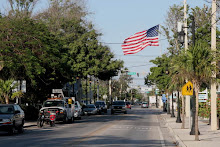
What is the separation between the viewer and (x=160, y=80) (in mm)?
A: 71438

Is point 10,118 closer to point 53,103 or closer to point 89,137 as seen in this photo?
point 89,137

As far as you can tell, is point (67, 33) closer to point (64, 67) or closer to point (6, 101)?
point (64, 67)

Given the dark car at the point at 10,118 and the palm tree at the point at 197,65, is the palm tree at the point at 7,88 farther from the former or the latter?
the palm tree at the point at 197,65

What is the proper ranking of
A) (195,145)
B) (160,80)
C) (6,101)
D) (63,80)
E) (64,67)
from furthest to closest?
1. (160,80)
2. (63,80)
3. (64,67)
4. (6,101)
5. (195,145)

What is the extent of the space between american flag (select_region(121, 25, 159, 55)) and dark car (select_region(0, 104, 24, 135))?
19.9 meters

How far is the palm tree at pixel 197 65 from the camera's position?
69.3 ft

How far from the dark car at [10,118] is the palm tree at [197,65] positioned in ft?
32.0

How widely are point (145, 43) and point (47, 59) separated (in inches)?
445

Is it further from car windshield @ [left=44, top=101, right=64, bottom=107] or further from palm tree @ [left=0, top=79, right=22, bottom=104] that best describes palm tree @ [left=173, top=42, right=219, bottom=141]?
palm tree @ [left=0, top=79, right=22, bottom=104]

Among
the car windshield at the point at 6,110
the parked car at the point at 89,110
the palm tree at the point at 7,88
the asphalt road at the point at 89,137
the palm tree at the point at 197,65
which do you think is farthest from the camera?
the parked car at the point at 89,110

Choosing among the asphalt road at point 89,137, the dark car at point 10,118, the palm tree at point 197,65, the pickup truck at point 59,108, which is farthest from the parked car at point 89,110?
the palm tree at point 197,65

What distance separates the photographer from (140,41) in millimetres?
44750

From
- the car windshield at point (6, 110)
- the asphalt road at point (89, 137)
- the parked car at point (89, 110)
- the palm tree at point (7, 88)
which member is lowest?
the asphalt road at point (89, 137)

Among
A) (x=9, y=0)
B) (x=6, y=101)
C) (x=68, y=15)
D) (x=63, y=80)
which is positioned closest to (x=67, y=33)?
(x=68, y=15)
